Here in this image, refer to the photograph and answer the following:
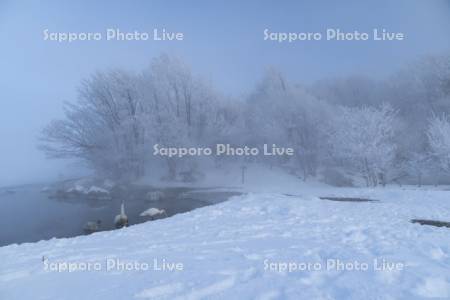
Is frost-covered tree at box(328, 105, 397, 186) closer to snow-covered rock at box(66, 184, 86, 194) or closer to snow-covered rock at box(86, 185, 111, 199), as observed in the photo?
snow-covered rock at box(86, 185, 111, 199)

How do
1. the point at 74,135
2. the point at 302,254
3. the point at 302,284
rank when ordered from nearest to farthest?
the point at 302,284 → the point at 302,254 → the point at 74,135

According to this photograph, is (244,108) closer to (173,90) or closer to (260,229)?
(173,90)

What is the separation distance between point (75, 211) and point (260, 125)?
19656 millimetres

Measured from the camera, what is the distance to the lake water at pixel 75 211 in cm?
1363

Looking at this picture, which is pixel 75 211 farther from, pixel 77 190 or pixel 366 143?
pixel 366 143

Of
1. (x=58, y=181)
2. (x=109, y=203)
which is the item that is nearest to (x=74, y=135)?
(x=58, y=181)

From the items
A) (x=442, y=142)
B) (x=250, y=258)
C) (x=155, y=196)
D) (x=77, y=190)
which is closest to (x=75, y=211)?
(x=155, y=196)

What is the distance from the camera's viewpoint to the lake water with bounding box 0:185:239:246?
44.7 feet

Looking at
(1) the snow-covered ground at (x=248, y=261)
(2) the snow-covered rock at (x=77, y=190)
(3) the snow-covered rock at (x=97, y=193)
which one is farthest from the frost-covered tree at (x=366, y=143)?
(2) the snow-covered rock at (x=77, y=190)

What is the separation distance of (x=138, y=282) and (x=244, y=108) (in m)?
33.5

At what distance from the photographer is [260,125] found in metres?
31.9

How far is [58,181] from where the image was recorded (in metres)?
35.7

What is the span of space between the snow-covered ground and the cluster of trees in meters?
19.8

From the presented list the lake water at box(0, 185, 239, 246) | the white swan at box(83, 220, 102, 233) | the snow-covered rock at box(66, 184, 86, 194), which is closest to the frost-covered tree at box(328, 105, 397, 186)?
the lake water at box(0, 185, 239, 246)
